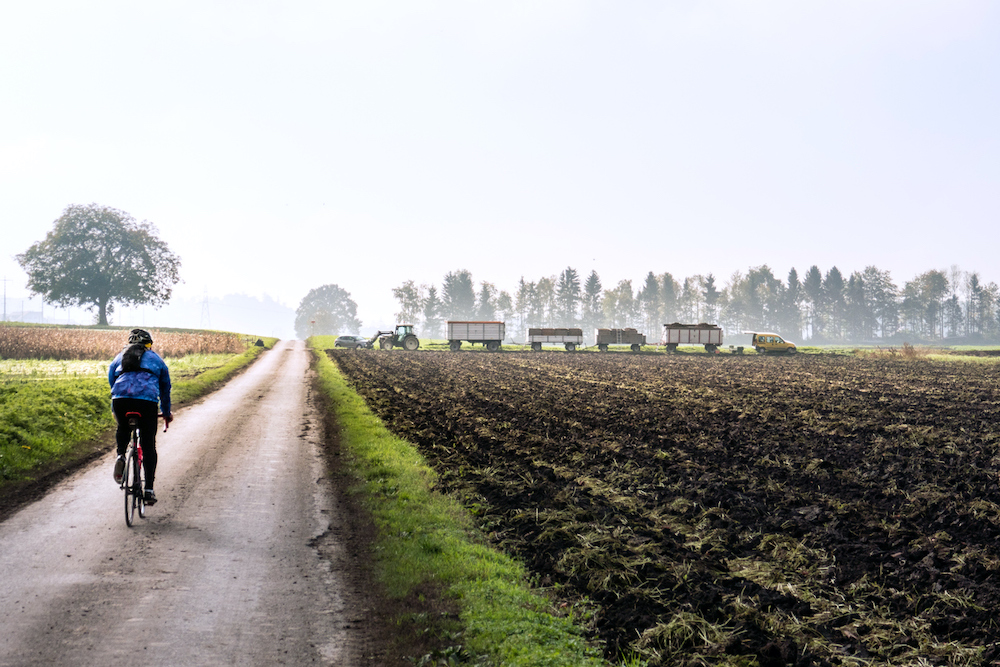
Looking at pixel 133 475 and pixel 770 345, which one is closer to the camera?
pixel 133 475

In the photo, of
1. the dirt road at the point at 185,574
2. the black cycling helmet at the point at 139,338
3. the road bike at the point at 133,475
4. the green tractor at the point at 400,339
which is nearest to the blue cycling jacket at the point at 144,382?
the black cycling helmet at the point at 139,338

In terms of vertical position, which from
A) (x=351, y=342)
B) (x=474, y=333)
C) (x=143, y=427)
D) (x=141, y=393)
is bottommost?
(x=143, y=427)

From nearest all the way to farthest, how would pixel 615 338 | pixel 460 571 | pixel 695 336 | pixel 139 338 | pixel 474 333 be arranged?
pixel 460 571 < pixel 139 338 < pixel 474 333 < pixel 695 336 < pixel 615 338

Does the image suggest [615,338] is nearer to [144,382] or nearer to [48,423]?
[48,423]

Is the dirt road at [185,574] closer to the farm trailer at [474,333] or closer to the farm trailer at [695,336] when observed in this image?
the farm trailer at [474,333]

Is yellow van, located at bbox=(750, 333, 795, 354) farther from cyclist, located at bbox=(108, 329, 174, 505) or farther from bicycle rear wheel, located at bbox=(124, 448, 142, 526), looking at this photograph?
bicycle rear wheel, located at bbox=(124, 448, 142, 526)

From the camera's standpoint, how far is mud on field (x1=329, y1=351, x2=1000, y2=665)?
571 centimetres

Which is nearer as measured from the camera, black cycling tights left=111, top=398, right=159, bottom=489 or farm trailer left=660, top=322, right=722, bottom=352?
black cycling tights left=111, top=398, right=159, bottom=489

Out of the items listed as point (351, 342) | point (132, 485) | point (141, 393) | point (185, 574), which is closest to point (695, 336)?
point (351, 342)

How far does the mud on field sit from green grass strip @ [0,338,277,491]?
7588 millimetres

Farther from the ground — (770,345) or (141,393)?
(770,345)

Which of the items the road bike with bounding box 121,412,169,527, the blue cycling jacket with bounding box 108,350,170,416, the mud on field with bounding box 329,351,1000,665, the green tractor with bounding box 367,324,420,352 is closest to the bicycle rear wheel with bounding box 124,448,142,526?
the road bike with bounding box 121,412,169,527

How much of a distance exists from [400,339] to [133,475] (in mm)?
62762

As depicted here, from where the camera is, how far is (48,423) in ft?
51.2
